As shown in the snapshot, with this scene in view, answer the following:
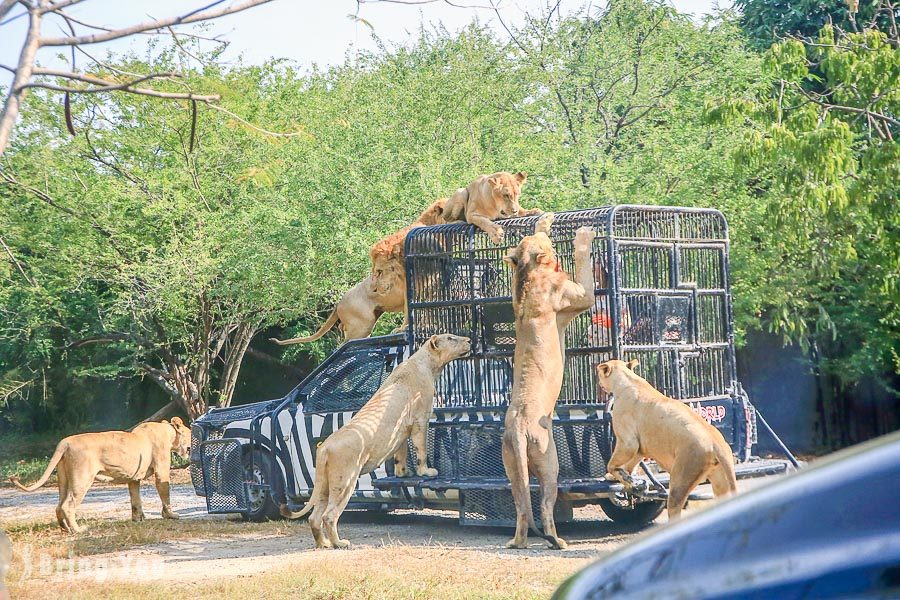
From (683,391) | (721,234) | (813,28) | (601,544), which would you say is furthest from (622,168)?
(813,28)

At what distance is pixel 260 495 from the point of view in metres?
11.1

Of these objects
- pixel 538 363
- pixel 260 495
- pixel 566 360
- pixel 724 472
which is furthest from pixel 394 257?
pixel 724 472

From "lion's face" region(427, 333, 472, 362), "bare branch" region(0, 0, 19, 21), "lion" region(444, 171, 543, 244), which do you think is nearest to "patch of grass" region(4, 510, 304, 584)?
"lion's face" region(427, 333, 472, 362)

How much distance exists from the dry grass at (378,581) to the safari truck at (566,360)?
1.07 meters

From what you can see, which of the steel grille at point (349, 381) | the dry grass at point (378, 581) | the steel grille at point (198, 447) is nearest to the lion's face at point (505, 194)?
the steel grille at point (349, 381)

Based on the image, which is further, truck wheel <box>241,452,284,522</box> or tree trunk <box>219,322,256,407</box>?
tree trunk <box>219,322,256,407</box>

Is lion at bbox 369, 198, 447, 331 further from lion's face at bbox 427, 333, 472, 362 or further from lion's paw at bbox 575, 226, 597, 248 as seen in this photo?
lion's paw at bbox 575, 226, 597, 248

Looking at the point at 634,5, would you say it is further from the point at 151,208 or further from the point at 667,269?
the point at 667,269

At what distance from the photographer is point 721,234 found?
979 centimetres

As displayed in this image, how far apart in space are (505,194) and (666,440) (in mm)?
2780

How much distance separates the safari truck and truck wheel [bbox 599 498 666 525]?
1cm

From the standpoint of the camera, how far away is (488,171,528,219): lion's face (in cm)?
943

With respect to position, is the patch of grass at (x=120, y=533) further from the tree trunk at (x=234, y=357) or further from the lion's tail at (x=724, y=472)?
the tree trunk at (x=234, y=357)

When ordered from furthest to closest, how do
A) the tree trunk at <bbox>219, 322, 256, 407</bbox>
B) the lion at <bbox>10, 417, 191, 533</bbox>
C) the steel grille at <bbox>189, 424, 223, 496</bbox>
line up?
the tree trunk at <bbox>219, 322, 256, 407</bbox>
the steel grille at <bbox>189, 424, 223, 496</bbox>
the lion at <bbox>10, 417, 191, 533</bbox>
